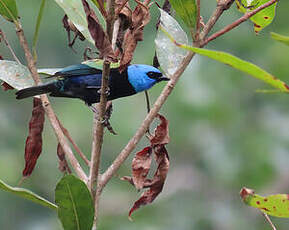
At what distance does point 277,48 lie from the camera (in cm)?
486

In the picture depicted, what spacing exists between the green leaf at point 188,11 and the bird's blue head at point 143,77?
1.05 metres

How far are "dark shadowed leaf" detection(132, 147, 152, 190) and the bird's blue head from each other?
3.18 ft

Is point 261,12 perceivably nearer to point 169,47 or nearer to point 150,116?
point 169,47

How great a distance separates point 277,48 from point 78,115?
1637mm

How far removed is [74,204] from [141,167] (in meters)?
0.22

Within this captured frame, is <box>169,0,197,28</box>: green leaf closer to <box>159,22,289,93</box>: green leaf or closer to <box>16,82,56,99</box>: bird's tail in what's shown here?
<box>159,22,289,93</box>: green leaf

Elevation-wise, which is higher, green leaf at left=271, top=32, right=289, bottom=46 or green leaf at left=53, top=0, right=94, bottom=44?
green leaf at left=271, top=32, right=289, bottom=46

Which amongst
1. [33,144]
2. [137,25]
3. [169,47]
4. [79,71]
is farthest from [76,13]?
[79,71]

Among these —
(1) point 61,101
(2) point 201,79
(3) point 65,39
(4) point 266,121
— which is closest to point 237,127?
(4) point 266,121

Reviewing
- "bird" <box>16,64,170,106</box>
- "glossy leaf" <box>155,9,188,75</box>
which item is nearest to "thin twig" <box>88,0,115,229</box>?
"glossy leaf" <box>155,9,188,75</box>

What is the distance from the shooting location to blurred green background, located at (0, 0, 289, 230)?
13.7ft

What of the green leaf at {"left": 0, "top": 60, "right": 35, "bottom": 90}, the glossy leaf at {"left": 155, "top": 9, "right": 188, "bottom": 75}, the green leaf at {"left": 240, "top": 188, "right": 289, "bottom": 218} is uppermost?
the glossy leaf at {"left": 155, "top": 9, "right": 188, "bottom": 75}

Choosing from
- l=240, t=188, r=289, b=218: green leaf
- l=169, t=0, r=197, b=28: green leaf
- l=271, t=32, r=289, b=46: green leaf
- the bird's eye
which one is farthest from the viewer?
the bird's eye

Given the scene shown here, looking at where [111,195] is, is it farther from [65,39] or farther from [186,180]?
[65,39]
